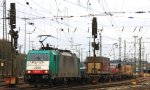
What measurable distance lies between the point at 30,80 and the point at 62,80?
17.7ft

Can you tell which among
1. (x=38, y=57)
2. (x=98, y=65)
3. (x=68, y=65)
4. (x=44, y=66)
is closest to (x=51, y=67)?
(x=44, y=66)

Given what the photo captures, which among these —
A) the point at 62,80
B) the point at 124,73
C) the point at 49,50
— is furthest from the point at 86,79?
the point at 124,73

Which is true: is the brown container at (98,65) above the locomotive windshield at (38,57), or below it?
below

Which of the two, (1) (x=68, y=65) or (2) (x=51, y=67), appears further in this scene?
(1) (x=68, y=65)

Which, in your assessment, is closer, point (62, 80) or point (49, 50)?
point (49, 50)

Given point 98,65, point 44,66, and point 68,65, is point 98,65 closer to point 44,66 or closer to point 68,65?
point 68,65

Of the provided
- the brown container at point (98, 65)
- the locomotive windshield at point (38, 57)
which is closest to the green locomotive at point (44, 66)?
the locomotive windshield at point (38, 57)

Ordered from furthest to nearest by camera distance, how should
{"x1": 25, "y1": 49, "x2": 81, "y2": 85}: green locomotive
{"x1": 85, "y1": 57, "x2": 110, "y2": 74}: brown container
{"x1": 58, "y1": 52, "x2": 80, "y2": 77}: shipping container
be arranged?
{"x1": 85, "y1": 57, "x2": 110, "y2": 74}: brown container → {"x1": 58, "y1": 52, "x2": 80, "y2": 77}: shipping container → {"x1": 25, "y1": 49, "x2": 81, "y2": 85}: green locomotive

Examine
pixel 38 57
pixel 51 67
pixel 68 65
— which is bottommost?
pixel 51 67

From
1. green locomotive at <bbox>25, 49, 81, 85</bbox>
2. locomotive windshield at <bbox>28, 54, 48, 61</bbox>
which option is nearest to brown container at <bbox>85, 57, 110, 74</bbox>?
green locomotive at <bbox>25, 49, 81, 85</bbox>

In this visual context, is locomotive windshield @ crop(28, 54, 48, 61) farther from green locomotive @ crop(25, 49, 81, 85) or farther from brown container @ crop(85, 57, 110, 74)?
brown container @ crop(85, 57, 110, 74)

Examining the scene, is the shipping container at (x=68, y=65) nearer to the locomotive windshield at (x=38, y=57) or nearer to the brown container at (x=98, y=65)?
the locomotive windshield at (x=38, y=57)

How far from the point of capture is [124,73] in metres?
83.0

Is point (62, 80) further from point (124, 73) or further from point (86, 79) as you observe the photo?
point (124, 73)
